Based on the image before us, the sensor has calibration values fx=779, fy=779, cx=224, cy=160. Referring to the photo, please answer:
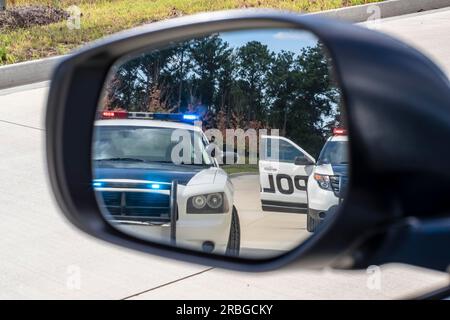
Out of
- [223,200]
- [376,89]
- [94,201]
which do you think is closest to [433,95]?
[376,89]

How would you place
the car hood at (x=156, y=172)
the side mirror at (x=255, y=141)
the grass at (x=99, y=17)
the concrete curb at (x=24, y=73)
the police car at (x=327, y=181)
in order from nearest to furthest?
the side mirror at (x=255, y=141), the police car at (x=327, y=181), the car hood at (x=156, y=172), the concrete curb at (x=24, y=73), the grass at (x=99, y=17)

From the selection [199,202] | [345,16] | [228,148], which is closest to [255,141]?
[228,148]

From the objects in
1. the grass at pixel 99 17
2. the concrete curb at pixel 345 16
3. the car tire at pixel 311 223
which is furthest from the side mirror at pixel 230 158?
the grass at pixel 99 17

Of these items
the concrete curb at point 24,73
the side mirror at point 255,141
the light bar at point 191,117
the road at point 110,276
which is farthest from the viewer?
the concrete curb at point 24,73

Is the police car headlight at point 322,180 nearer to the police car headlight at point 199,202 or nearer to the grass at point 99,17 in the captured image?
the police car headlight at point 199,202

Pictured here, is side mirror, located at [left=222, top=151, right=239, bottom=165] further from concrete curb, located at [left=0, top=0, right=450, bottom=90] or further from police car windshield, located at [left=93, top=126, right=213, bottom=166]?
concrete curb, located at [left=0, top=0, right=450, bottom=90]

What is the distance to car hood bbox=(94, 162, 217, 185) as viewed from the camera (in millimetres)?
1636

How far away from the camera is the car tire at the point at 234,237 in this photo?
1.41m

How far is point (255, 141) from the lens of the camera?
159 cm

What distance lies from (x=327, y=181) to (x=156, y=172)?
460 mm

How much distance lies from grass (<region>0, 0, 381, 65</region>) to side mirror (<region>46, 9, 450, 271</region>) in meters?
7.89

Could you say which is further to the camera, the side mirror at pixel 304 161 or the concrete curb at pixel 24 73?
the concrete curb at pixel 24 73

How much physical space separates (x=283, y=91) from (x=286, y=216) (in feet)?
0.82

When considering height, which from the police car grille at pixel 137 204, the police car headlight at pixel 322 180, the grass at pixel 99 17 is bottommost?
the police car grille at pixel 137 204
